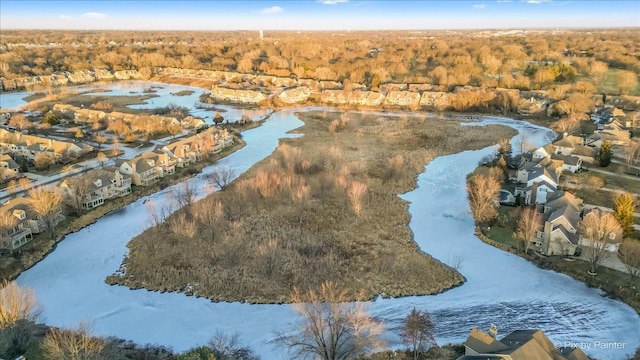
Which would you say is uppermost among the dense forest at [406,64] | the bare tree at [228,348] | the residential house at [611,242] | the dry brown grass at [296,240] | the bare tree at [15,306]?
the dense forest at [406,64]

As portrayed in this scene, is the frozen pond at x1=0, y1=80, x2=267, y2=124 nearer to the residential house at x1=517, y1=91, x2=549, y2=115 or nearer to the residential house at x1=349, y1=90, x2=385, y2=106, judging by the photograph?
the residential house at x1=349, y1=90, x2=385, y2=106

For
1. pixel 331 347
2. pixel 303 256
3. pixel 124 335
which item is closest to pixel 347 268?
pixel 303 256

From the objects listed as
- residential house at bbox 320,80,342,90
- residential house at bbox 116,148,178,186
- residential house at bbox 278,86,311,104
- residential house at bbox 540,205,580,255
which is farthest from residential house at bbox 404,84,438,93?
residential house at bbox 540,205,580,255

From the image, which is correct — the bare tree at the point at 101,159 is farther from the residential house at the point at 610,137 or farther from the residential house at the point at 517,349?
the residential house at the point at 610,137

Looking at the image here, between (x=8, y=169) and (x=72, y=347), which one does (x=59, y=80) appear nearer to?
(x=8, y=169)

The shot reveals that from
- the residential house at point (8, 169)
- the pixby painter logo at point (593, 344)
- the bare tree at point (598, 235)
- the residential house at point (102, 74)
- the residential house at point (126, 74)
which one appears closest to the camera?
the pixby painter logo at point (593, 344)

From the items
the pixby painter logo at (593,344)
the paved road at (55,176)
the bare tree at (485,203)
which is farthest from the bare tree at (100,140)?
the pixby painter logo at (593,344)

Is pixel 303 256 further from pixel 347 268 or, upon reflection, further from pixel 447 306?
pixel 447 306
